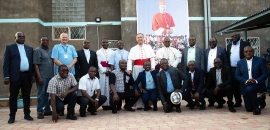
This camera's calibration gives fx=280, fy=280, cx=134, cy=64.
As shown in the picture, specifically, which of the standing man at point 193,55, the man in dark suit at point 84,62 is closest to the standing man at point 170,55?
the standing man at point 193,55

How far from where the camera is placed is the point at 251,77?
21.4 ft

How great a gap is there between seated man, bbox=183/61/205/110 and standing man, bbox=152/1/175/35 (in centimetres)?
418

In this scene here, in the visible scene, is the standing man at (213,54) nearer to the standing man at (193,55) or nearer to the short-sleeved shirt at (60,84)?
the standing man at (193,55)

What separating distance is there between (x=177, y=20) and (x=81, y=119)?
6547 mm

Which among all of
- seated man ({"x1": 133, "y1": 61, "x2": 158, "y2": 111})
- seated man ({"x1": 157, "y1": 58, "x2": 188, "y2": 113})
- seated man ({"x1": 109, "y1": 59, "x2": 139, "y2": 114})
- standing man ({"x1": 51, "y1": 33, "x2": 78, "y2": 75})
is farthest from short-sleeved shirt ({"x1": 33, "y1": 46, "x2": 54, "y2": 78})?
seated man ({"x1": 157, "y1": 58, "x2": 188, "y2": 113})

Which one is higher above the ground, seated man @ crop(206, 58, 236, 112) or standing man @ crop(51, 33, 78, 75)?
standing man @ crop(51, 33, 78, 75)

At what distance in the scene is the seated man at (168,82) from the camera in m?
6.93

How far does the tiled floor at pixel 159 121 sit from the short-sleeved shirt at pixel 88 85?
0.58m

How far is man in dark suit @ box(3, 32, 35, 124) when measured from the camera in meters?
5.86

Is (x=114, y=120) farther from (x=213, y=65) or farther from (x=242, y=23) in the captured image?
(x=242, y=23)

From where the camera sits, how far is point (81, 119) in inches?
243

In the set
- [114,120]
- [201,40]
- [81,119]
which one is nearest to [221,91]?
[114,120]

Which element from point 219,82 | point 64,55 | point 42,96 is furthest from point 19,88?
point 219,82

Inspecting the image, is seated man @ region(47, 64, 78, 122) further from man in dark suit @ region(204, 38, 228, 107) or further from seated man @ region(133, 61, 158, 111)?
man in dark suit @ region(204, 38, 228, 107)
